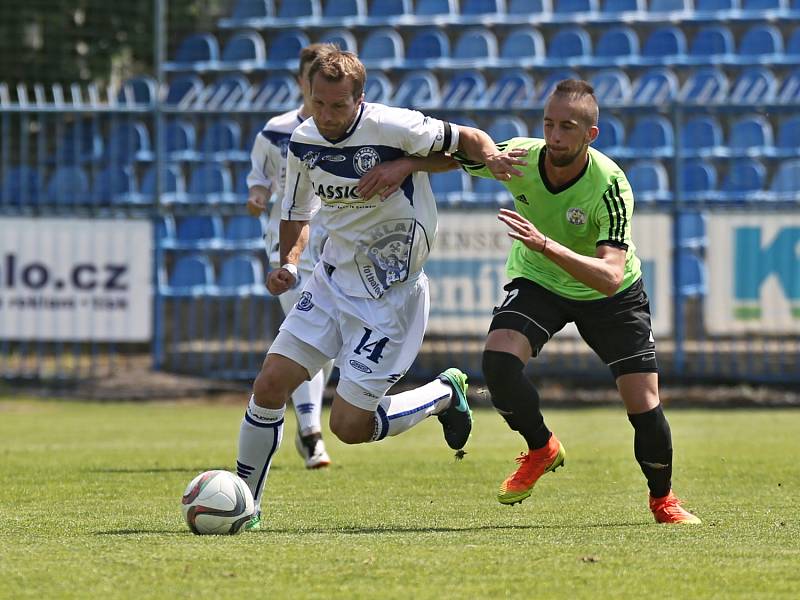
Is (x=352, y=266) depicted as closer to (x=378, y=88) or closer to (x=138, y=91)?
(x=378, y=88)

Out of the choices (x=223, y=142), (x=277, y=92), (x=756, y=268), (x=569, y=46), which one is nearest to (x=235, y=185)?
(x=223, y=142)

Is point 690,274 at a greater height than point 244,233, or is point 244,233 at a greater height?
point 244,233

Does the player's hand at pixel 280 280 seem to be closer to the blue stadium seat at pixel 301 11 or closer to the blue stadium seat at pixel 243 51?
the blue stadium seat at pixel 243 51

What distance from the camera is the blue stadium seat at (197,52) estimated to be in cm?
1852

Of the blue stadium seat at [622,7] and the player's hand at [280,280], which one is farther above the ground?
the blue stadium seat at [622,7]

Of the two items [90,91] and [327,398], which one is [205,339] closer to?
[327,398]

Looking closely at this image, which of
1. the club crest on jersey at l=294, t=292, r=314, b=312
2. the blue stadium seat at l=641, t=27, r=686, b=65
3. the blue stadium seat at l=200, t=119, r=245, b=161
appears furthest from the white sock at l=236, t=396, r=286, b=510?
the blue stadium seat at l=641, t=27, r=686, b=65

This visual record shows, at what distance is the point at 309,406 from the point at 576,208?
3.07 metres

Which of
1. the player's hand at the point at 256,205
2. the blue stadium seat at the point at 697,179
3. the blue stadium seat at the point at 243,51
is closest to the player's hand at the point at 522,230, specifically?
the player's hand at the point at 256,205

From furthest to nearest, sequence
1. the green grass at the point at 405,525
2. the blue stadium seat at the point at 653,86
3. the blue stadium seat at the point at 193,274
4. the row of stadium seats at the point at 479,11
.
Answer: the row of stadium seats at the point at 479,11, the blue stadium seat at the point at 653,86, the blue stadium seat at the point at 193,274, the green grass at the point at 405,525

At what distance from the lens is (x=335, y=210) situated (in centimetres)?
625

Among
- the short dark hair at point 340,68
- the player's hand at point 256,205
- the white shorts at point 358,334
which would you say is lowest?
the white shorts at point 358,334

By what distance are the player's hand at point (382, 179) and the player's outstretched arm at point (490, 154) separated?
11.5 inches

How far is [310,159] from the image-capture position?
242 inches
